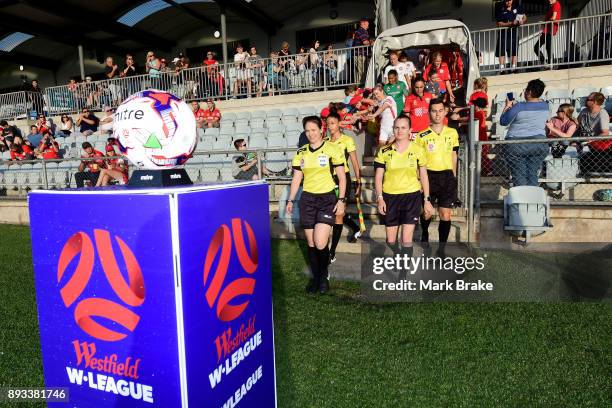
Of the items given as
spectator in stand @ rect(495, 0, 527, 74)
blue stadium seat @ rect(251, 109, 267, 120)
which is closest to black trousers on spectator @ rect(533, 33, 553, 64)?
spectator in stand @ rect(495, 0, 527, 74)

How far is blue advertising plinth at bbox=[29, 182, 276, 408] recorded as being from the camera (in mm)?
1414

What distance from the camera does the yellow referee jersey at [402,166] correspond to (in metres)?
4.62

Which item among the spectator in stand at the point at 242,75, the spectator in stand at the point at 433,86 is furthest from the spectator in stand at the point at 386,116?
the spectator in stand at the point at 242,75

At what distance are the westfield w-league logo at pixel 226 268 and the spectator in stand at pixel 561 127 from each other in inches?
236

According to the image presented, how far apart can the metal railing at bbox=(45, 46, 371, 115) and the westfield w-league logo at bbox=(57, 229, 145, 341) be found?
1120cm

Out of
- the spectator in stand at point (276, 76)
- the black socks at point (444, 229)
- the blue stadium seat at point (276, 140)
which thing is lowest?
the black socks at point (444, 229)

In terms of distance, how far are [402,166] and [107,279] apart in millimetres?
3655

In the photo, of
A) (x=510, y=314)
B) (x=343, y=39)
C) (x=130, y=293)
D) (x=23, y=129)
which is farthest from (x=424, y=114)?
(x=23, y=129)

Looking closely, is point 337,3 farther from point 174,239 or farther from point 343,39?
point 174,239

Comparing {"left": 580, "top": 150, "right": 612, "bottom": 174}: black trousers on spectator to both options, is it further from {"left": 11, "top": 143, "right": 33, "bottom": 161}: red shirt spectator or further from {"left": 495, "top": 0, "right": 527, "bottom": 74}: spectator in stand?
{"left": 11, "top": 143, "right": 33, "bottom": 161}: red shirt spectator

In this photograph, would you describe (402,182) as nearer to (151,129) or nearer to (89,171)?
(151,129)

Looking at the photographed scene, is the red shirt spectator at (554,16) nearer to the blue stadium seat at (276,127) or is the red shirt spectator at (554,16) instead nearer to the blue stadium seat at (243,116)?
the blue stadium seat at (276,127)

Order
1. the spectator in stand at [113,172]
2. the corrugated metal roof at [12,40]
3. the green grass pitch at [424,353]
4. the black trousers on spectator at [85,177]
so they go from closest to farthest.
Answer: the green grass pitch at [424,353] < the spectator in stand at [113,172] < the black trousers on spectator at [85,177] < the corrugated metal roof at [12,40]

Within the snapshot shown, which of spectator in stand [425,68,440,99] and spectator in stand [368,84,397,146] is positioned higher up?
spectator in stand [425,68,440,99]
